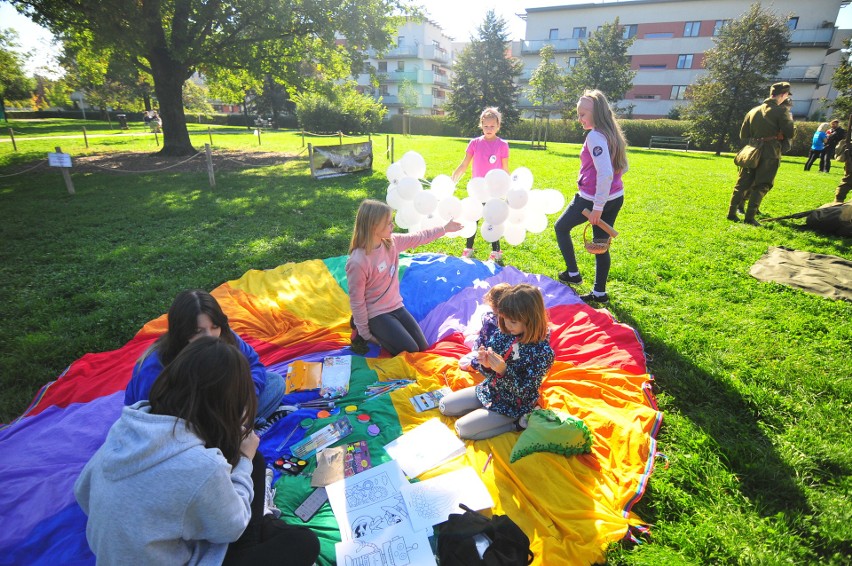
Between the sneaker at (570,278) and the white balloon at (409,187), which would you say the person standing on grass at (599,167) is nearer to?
the sneaker at (570,278)

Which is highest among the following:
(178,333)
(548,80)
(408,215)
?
(548,80)

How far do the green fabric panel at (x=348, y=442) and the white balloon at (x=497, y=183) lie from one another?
2.62m

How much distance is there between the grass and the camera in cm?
249

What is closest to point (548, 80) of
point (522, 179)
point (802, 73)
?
point (802, 73)

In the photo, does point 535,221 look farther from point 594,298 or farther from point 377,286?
point 377,286

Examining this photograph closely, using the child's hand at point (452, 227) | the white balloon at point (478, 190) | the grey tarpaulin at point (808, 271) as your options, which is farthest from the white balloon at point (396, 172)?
the grey tarpaulin at point (808, 271)

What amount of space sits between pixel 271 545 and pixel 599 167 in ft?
13.9

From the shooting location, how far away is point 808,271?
548cm

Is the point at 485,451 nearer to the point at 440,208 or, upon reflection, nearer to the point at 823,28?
the point at 440,208

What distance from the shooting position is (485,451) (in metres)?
2.88

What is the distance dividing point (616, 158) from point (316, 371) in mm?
3733

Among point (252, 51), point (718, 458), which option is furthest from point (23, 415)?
point (252, 51)

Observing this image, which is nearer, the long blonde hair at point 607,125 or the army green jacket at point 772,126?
the long blonde hair at point 607,125

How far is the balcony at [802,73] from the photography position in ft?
102
